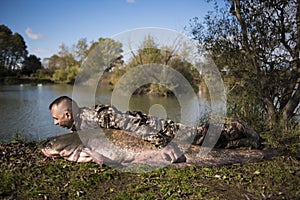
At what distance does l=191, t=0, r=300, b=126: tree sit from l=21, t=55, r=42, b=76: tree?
46.3 m

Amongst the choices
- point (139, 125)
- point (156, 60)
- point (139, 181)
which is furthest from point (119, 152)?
point (156, 60)

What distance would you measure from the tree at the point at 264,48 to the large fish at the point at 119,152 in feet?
9.48

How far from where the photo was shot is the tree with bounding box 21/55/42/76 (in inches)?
1891

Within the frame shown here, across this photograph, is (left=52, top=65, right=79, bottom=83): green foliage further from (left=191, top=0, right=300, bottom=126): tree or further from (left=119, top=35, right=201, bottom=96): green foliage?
(left=191, top=0, right=300, bottom=126): tree

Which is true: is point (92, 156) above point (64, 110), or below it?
below

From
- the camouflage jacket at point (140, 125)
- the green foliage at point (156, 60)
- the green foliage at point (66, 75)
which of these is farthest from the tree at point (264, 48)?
the green foliage at point (66, 75)

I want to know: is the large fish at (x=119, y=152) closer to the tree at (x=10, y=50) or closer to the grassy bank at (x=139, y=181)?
the grassy bank at (x=139, y=181)

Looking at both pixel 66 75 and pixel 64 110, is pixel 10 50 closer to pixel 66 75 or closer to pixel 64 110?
pixel 66 75

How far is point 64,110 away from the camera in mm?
4551

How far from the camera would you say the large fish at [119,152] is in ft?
13.8

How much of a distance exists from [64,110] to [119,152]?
117 cm

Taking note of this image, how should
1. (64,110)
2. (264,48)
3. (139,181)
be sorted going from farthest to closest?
(264,48) < (64,110) < (139,181)

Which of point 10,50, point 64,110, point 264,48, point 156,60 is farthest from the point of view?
point 10,50

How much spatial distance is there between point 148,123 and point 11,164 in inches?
85.5
